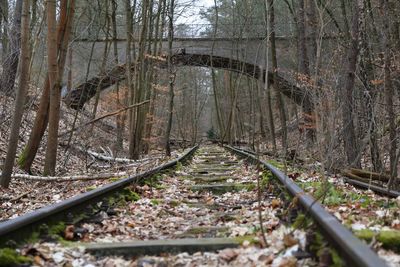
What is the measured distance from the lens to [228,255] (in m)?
3.29

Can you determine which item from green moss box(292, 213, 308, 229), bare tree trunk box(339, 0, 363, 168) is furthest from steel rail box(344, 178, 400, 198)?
bare tree trunk box(339, 0, 363, 168)

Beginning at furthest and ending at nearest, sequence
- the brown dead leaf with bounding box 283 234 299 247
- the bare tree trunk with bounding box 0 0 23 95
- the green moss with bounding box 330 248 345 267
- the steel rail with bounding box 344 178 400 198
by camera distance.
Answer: the bare tree trunk with bounding box 0 0 23 95, the steel rail with bounding box 344 178 400 198, the brown dead leaf with bounding box 283 234 299 247, the green moss with bounding box 330 248 345 267

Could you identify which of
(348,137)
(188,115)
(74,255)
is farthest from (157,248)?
(188,115)

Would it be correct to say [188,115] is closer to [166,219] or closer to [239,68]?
[239,68]

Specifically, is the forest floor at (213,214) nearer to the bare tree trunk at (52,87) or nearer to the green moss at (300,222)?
the green moss at (300,222)

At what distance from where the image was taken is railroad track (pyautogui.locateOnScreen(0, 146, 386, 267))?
321cm

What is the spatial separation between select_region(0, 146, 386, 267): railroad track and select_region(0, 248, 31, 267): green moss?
0.35 feet

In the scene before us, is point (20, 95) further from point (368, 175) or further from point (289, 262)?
point (289, 262)

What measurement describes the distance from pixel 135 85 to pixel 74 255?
13.6m

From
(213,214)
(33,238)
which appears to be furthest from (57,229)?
(213,214)

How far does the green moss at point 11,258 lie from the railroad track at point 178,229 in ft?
0.35

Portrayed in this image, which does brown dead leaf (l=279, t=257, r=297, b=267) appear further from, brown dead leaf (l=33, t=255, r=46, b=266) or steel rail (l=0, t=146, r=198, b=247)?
steel rail (l=0, t=146, r=198, b=247)

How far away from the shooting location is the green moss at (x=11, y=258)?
118 inches

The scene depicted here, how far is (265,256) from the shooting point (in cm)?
319
